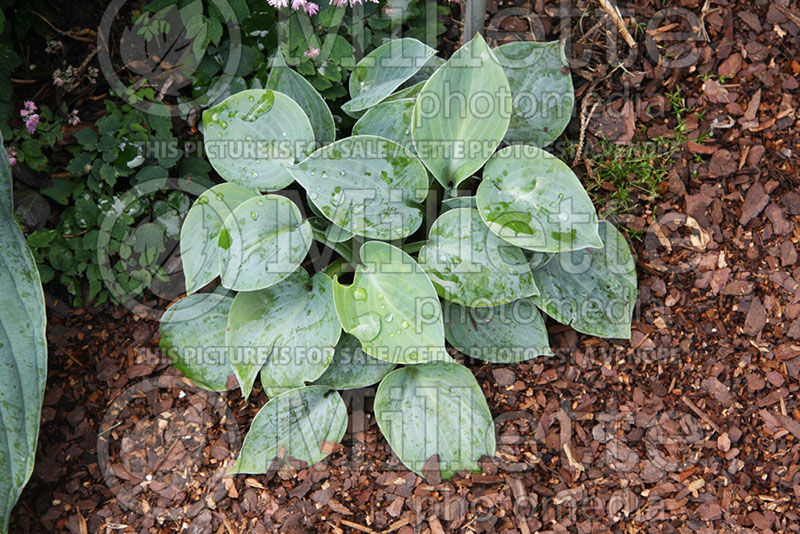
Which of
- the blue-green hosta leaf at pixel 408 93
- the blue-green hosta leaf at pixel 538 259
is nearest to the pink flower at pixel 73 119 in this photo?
the blue-green hosta leaf at pixel 408 93

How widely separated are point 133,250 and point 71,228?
0.66 feet

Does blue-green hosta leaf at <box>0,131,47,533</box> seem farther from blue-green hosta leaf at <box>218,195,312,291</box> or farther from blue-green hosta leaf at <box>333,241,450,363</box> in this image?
blue-green hosta leaf at <box>333,241,450,363</box>

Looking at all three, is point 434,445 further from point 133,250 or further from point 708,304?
point 133,250

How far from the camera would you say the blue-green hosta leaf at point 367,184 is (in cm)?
165

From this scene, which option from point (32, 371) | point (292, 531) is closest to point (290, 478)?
point (292, 531)

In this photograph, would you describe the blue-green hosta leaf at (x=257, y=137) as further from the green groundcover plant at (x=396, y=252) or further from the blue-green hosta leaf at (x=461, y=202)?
the blue-green hosta leaf at (x=461, y=202)

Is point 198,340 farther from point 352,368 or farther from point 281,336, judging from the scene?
point 352,368

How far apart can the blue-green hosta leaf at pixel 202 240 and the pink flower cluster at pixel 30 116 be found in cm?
65

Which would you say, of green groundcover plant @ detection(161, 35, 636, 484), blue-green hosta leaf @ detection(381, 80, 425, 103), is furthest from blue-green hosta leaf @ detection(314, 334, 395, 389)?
blue-green hosta leaf @ detection(381, 80, 425, 103)

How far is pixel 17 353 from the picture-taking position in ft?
5.28

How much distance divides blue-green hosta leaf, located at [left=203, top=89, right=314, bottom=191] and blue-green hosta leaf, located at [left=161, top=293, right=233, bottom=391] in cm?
37

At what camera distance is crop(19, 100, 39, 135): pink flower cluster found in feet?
6.57

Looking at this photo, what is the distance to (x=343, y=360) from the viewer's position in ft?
6.20

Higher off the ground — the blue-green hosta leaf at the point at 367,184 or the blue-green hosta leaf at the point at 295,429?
the blue-green hosta leaf at the point at 367,184
